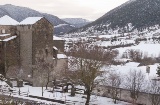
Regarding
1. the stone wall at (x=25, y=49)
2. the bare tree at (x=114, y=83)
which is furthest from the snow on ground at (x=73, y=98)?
the stone wall at (x=25, y=49)

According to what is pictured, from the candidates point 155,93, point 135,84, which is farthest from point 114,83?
point 155,93

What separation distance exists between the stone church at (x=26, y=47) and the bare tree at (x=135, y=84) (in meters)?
19.1

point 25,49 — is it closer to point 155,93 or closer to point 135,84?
point 135,84

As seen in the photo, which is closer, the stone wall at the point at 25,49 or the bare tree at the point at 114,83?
the bare tree at the point at 114,83

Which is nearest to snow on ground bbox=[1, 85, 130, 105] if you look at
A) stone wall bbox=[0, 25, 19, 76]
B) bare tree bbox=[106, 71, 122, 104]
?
bare tree bbox=[106, 71, 122, 104]

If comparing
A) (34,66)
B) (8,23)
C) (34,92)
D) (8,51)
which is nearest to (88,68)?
(34,92)

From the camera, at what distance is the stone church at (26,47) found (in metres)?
63.9

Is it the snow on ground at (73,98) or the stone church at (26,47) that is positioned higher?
the stone church at (26,47)

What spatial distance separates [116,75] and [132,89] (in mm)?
4772

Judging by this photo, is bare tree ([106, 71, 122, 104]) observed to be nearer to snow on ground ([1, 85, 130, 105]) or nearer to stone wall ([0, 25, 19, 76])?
snow on ground ([1, 85, 130, 105])

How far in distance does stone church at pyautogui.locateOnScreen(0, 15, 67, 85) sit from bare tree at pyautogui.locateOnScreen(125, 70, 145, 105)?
62.6ft

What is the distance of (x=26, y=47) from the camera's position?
65.2 meters

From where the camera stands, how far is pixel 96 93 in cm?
5612

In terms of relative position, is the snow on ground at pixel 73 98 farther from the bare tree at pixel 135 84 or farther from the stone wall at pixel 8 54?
the stone wall at pixel 8 54
